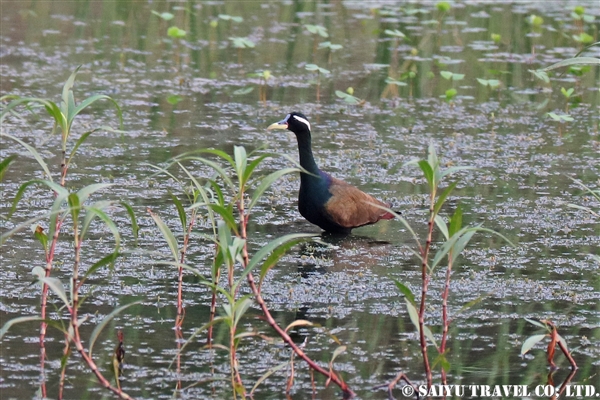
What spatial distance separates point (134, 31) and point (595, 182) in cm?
858

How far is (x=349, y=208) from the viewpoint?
7410 millimetres

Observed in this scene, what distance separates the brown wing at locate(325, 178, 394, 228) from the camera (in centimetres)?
738

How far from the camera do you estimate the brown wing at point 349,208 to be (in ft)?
24.2

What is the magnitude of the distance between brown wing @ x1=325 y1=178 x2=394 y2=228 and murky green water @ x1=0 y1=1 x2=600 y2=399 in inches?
5.9

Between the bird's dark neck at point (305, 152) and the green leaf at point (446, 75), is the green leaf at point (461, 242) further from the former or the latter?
the green leaf at point (446, 75)

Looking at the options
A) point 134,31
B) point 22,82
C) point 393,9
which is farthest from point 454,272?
point 393,9

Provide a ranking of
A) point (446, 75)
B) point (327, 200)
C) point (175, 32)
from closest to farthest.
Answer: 1. point (327, 200)
2. point (446, 75)
3. point (175, 32)

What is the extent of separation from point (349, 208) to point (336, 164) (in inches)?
80.0

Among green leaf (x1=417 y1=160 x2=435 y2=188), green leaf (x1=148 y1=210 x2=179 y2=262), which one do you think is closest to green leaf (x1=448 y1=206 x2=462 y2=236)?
green leaf (x1=417 y1=160 x2=435 y2=188)

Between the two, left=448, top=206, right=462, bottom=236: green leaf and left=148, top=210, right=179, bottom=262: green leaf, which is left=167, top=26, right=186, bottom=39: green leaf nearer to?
left=148, top=210, right=179, bottom=262: green leaf

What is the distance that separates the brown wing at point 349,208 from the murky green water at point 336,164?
0.15m

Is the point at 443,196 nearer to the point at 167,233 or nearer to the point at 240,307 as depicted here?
the point at 240,307

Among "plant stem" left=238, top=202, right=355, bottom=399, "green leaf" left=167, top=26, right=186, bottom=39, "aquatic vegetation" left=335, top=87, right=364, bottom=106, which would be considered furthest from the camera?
"green leaf" left=167, top=26, right=186, bottom=39

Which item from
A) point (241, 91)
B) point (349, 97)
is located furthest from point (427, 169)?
point (241, 91)
